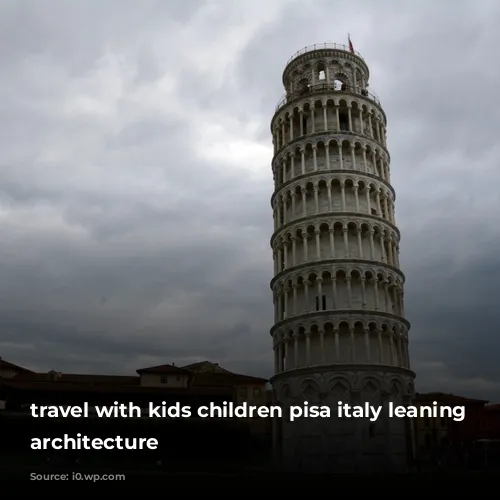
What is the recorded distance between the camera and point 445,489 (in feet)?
84.8

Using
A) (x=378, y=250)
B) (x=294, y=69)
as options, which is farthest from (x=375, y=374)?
(x=294, y=69)

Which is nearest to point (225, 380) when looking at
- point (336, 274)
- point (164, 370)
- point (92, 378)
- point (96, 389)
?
point (164, 370)

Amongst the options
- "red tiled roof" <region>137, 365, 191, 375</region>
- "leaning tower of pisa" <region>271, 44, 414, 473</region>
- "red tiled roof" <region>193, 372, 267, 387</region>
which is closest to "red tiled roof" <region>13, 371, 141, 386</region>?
"red tiled roof" <region>137, 365, 191, 375</region>

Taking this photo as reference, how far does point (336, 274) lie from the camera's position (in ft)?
158

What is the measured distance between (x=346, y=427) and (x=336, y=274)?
40.7ft

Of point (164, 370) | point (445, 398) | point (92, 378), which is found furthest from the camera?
point (445, 398)

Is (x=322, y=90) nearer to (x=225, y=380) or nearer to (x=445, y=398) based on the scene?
(x=225, y=380)

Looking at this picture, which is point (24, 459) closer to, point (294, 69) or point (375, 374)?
point (375, 374)

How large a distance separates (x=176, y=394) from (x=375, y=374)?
Result: 23631 millimetres

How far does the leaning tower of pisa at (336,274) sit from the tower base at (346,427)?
0.08 m

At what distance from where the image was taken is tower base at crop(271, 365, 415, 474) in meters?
43.2

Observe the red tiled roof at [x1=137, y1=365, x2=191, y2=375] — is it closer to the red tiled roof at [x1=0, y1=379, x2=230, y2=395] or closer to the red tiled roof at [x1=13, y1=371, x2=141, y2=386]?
the red tiled roof at [x1=13, y1=371, x2=141, y2=386]

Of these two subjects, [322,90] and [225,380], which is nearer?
[322,90]

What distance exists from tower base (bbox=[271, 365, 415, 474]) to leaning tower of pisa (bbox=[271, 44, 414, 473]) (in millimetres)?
80
